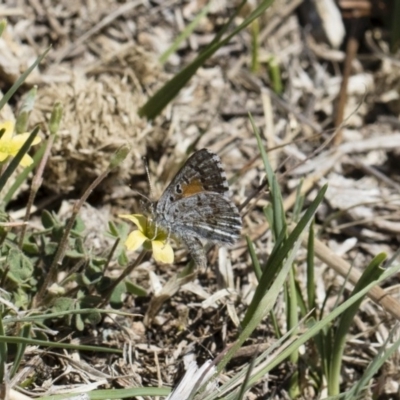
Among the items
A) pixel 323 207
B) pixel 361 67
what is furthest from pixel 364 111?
pixel 323 207

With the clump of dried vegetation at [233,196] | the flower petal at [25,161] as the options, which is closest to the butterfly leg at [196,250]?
the clump of dried vegetation at [233,196]

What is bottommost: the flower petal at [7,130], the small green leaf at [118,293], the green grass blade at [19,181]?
the small green leaf at [118,293]

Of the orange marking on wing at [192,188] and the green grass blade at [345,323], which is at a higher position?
the orange marking on wing at [192,188]

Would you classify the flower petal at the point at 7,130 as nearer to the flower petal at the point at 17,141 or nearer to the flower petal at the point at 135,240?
the flower petal at the point at 17,141

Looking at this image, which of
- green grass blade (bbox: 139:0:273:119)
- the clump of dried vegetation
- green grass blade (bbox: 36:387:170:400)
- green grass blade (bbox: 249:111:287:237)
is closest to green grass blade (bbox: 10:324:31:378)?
the clump of dried vegetation

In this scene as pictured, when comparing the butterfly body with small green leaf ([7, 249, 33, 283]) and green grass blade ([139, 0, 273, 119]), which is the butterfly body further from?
green grass blade ([139, 0, 273, 119])

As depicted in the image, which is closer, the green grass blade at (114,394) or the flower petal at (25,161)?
the green grass blade at (114,394)
